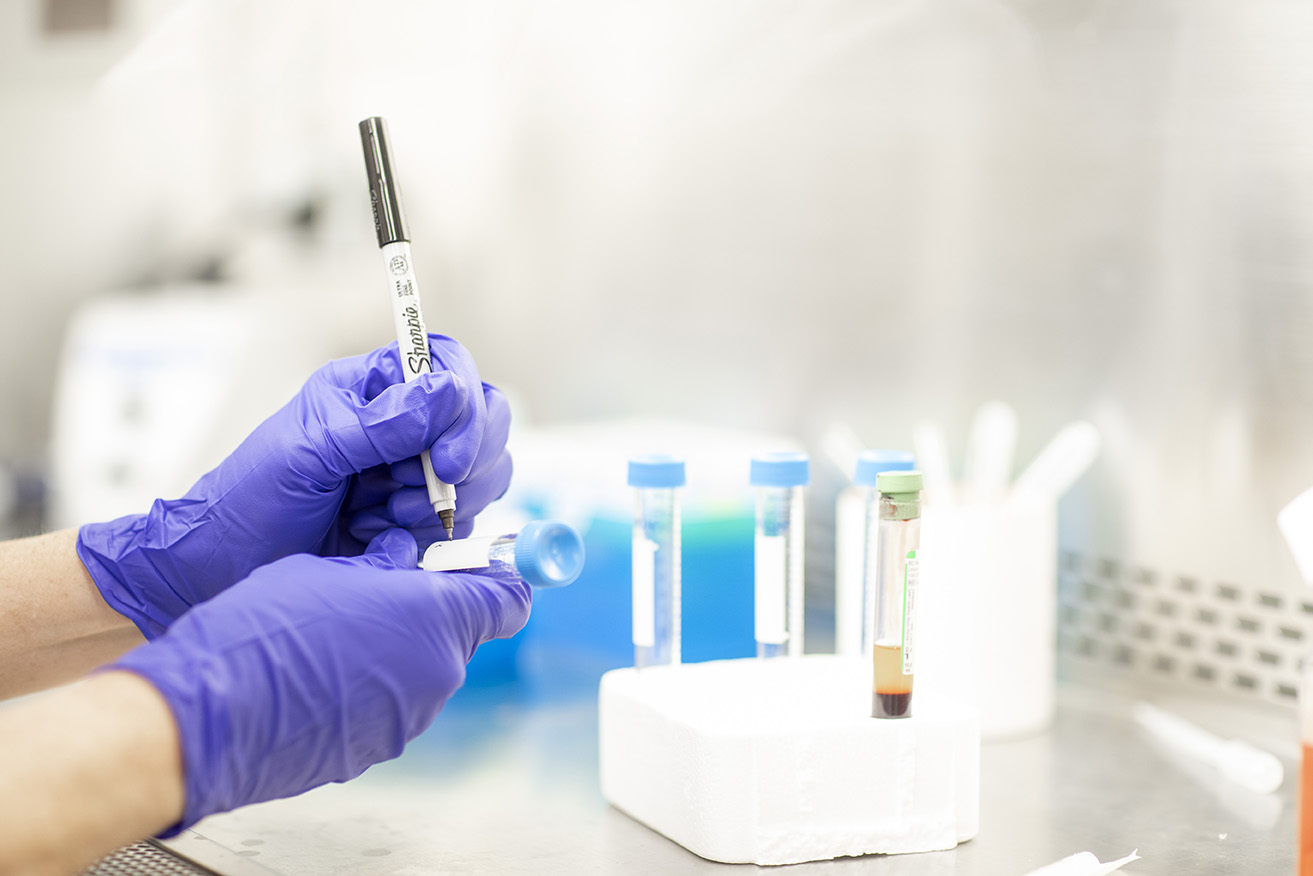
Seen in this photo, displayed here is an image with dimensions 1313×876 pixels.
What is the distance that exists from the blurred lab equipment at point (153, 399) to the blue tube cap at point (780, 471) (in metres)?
1.25

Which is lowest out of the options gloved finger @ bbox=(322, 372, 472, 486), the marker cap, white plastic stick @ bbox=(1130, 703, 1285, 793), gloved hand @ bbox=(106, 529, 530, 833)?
white plastic stick @ bbox=(1130, 703, 1285, 793)

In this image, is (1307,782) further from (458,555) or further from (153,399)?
(153,399)

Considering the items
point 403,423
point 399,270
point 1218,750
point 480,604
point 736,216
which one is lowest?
point 1218,750

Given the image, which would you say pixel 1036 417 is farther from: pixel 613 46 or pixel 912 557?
pixel 613 46

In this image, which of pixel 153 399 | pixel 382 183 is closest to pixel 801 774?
pixel 382 183

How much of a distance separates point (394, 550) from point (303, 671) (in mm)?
188

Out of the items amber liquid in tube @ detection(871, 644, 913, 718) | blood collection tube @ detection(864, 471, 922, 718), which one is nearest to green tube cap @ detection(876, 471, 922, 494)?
blood collection tube @ detection(864, 471, 922, 718)

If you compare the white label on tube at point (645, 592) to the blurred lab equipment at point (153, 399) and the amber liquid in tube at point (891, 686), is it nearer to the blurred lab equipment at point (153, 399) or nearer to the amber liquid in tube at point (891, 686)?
the amber liquid in tube at point (891, 686)

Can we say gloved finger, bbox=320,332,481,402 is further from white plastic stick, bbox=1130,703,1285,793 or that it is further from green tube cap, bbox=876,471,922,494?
white plastic stick, bbox=1130,703,1285,793

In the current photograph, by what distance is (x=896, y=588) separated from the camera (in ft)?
3.00

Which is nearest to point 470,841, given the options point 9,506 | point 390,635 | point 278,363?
point 390,635

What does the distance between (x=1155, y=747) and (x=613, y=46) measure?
56.2 inches

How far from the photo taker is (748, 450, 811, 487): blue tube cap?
105 cm

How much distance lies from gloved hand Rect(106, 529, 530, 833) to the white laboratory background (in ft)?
2.89
